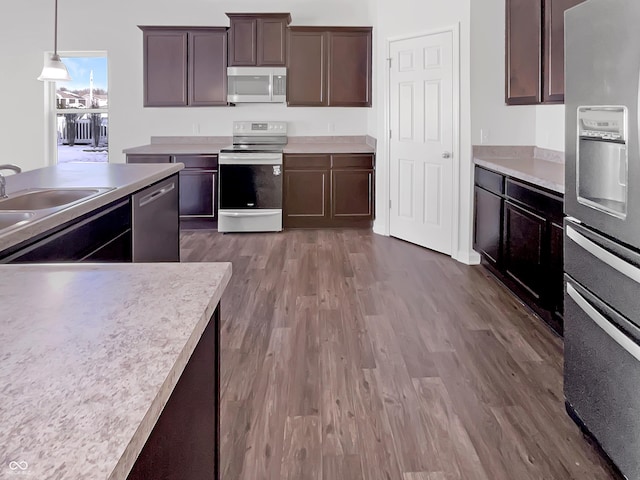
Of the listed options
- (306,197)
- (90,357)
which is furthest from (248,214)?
(90,357)

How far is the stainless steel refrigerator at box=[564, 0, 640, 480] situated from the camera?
70.3 inches

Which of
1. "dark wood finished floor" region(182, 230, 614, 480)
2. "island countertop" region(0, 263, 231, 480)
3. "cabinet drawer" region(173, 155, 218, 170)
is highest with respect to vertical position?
"cabinet drawer" region(173, 155, 218, 170)

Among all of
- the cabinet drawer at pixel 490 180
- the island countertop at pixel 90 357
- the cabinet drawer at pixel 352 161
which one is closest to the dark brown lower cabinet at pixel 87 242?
the island countertop at pixel 90 357

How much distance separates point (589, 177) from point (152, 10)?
6.26 metres

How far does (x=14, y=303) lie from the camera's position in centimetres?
111

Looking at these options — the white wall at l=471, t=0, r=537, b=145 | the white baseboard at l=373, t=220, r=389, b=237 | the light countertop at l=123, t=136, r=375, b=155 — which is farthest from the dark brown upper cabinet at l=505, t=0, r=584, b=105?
the light countertop at l=123, t=136, r=375, b=155

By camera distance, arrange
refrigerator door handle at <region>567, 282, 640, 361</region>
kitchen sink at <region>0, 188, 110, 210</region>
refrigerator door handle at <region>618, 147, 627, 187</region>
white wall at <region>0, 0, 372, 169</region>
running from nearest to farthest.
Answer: refrigerator door handle at <region>567, 282, 640, 361</region>, refrigerator door handle at <region>618, 147, 627, 187</region>, kitchen sink at <region>0, 188, 110, 210</region>, white wall at <region>0, 0, 372, 169</region>

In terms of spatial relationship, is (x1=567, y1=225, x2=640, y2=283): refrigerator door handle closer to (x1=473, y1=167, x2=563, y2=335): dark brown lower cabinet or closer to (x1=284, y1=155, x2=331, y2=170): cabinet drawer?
(x1=473, y1=167, x2=563, y2=335): dark brown lower cabinet

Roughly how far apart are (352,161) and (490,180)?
2.36m

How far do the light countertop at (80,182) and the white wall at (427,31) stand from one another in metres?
2.44

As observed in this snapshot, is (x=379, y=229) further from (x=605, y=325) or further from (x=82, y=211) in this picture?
(x=605, y=325)

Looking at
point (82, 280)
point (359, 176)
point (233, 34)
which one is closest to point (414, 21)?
point (359, 176)

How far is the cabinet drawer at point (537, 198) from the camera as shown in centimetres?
315

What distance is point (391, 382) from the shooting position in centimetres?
276
